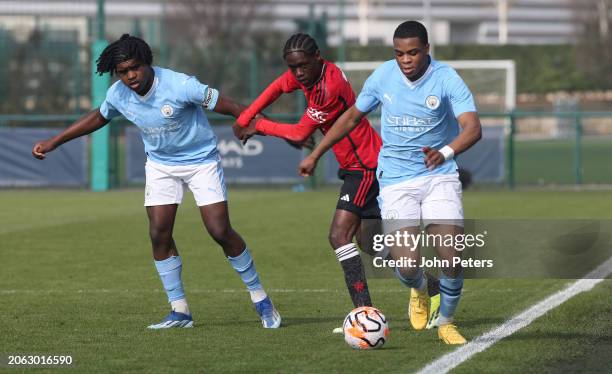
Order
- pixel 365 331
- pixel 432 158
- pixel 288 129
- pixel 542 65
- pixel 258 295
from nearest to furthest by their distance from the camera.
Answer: pixel 432 158
pixel 365 331
pixel 288 129
pixel 258 295
pixel 542 65

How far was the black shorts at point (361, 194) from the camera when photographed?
9.47 meters

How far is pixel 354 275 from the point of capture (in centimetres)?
929

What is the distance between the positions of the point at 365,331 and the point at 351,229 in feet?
3.87

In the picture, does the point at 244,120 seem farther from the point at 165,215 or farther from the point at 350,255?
the point at 350,255

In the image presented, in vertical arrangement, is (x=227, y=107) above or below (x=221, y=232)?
above

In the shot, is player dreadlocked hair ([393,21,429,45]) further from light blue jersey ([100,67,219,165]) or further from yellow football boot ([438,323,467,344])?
yellow football boot ([438,323,467,344])

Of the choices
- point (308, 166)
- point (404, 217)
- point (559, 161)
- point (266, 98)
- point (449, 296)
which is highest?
point (266, 98)

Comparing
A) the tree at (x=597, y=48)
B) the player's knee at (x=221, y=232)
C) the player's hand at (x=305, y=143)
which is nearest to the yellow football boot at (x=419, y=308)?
the player's hand at (x=305, y=143)

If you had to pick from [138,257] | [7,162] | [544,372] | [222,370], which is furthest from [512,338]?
[7,162]

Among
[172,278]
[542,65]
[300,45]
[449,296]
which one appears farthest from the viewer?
[542,65]

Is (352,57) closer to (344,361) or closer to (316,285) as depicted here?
(316,285)

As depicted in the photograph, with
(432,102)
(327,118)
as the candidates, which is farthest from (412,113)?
(327,118)

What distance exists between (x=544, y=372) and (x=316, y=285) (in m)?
4.89

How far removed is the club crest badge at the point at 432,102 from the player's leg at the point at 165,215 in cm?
206
